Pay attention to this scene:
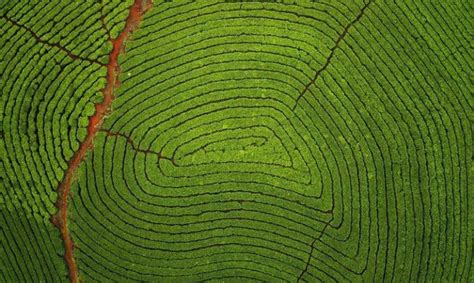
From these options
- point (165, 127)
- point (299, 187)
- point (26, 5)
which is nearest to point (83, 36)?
point (26, 5)

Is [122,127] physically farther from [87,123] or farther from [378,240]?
[378,240]

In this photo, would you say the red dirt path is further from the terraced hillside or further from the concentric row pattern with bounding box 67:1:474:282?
the concentric row pattern with bounding box 67:1:474:282

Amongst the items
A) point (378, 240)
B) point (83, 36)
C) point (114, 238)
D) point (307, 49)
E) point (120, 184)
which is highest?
point (307, 49)

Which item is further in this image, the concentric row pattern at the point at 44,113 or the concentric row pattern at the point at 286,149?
→ the concentric row pattern at the point at 44,113

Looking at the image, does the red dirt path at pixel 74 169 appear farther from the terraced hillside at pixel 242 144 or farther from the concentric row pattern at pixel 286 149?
the concentric row pattern at pixel 286 149

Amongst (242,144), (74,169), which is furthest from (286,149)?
Answer: (74,169)

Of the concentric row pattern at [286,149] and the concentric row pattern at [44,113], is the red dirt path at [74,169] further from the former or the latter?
the concentric row pattern at [286,149]

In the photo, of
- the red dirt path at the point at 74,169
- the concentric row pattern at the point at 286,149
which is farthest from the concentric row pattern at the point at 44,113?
the concentric row pattern at the point at 286,149
